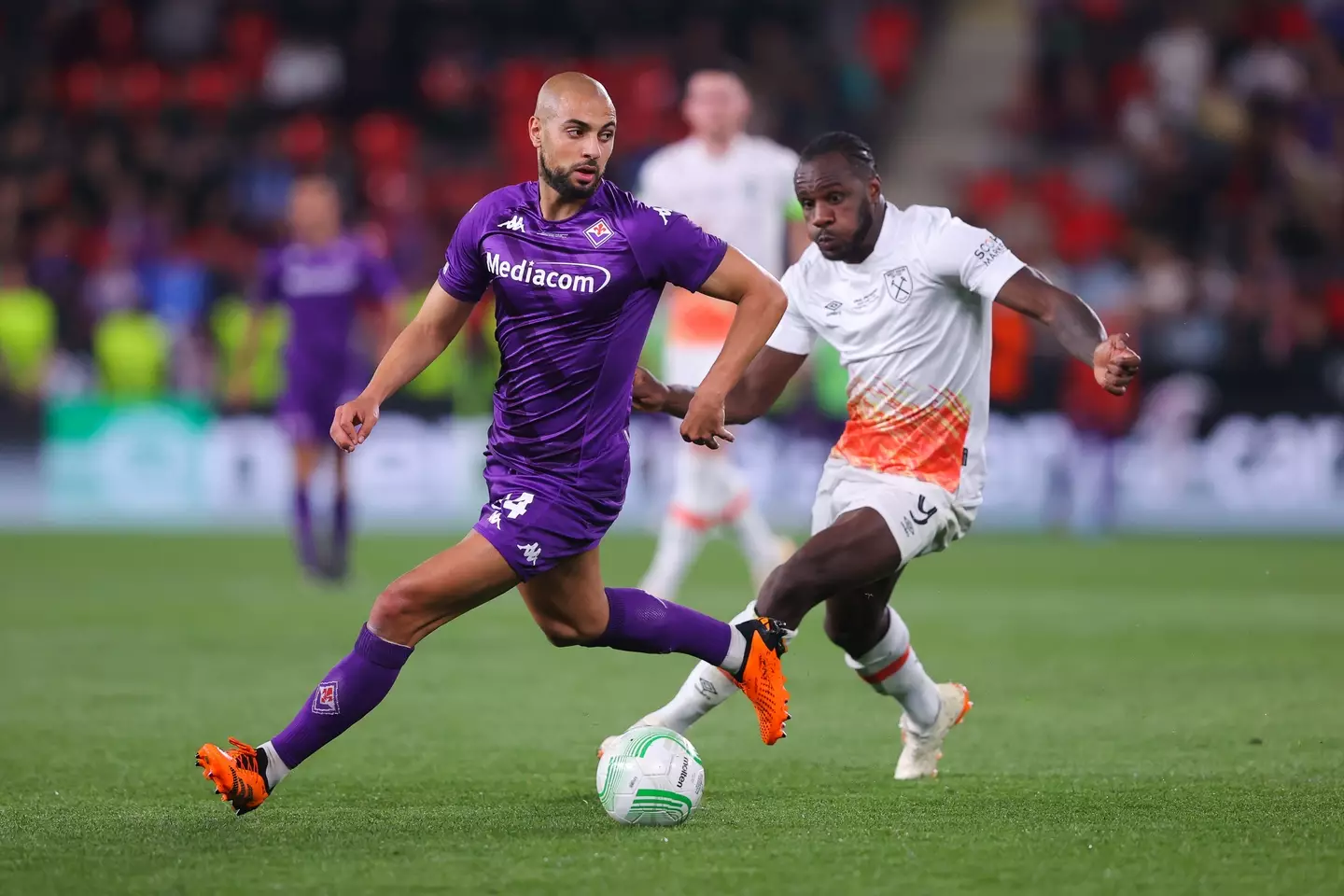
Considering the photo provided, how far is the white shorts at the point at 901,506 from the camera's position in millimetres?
5770

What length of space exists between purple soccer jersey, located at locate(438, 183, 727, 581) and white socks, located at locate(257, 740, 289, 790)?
→ 0.87 meters

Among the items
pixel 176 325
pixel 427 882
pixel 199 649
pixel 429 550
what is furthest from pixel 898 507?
pixel 176 325

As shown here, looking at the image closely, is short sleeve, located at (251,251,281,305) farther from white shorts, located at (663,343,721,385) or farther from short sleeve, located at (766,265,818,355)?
short sleeve, located at (766,265,818,355)

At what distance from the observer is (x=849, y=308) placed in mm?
6039

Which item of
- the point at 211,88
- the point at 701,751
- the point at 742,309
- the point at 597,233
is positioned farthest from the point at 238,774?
the point at 211,88

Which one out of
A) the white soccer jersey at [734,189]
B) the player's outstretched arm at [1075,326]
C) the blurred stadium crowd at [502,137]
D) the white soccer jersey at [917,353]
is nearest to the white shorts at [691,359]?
the white soccer jersey at [734,189]

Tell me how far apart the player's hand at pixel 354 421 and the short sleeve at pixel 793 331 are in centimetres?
156

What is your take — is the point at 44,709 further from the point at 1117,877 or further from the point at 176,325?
the point at 176,325

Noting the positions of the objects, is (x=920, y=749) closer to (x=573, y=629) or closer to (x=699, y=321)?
(x=573, y=629)

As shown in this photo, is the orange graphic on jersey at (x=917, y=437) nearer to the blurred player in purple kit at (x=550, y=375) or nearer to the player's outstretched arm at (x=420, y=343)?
the blurred player in purple kit at (x=550, y=375)

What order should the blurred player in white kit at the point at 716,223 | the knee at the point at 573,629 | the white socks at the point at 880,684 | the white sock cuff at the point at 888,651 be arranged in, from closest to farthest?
1. the knee at the point at 573,629
2. the white socks at the point at 880,684
3. the white sock cuff at the point at 888,651
4. the blurred player in white kit at the point at 716,223

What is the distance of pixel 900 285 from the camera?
234 inches

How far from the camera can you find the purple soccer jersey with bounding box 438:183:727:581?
5.22 meters

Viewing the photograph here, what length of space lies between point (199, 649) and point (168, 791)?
3662mm
